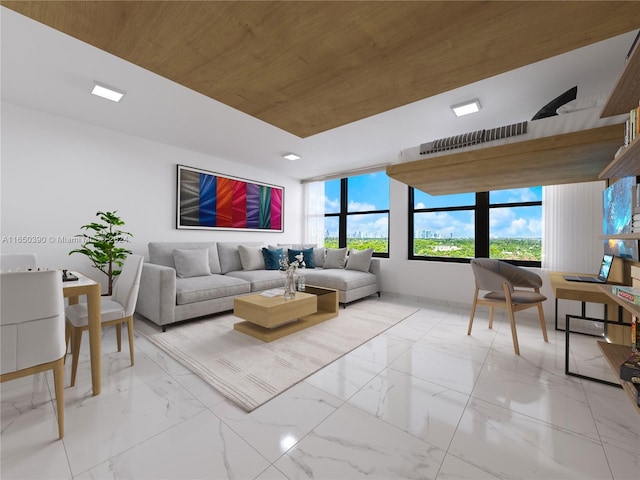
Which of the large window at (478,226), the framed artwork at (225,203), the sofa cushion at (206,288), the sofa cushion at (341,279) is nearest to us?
the sofa cushion at (206,288)

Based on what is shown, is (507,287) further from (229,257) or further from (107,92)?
(107,92)

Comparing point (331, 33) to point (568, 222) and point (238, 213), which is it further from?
point (238, 213)

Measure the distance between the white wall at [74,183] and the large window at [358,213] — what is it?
9.53 feet

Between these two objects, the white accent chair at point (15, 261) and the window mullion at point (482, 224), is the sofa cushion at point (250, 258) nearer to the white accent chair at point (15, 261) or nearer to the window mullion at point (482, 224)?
the white accent chair at point (15, 261)

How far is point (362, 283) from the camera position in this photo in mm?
4469

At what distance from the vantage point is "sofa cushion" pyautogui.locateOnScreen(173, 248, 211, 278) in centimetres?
375

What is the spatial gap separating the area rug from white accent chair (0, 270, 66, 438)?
915mm

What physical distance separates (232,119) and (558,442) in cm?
383

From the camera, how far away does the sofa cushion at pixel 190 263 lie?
375 centimetres

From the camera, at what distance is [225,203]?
4.80 m

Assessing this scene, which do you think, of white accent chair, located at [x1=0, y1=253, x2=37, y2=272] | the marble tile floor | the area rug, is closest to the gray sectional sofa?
the area rug

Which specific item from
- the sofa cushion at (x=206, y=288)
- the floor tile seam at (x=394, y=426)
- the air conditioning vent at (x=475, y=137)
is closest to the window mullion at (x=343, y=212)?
the sofa cushion at (x=206, y=288)

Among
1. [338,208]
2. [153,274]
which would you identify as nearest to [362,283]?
[338,208]

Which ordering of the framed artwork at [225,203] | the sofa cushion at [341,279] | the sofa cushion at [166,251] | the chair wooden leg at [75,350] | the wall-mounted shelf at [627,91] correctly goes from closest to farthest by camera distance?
the wall-mounted shelf at [627,91] < the chair wooden leg at [75,350] < the sofa cushion at [166,251] < the sofa cushion at [341,279] < the framed artwork at [225,203]
